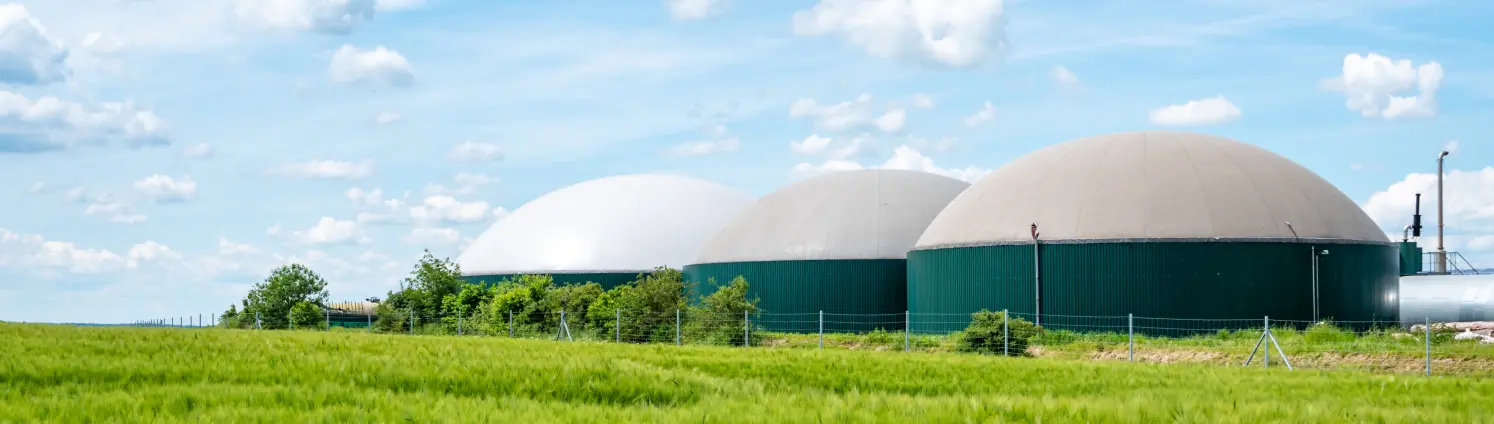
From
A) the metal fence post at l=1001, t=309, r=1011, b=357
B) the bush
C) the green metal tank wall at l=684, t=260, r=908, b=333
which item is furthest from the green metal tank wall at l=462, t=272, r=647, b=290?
the metal fence post at l=1001, t=309, r=1011, b=357

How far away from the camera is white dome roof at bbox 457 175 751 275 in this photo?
59938 mm

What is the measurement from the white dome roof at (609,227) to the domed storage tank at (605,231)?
0.04 m

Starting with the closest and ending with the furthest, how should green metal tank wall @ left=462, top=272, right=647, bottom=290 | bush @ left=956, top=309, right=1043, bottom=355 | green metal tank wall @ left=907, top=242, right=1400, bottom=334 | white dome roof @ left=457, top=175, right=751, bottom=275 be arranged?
bush @ left=956, top=309, right=1043, bottom=355 < green metal tank wall @ left=907, top=242, right=1400, bottom=334 < green metal tank wall @ left=462, top=272, right=647, bottom=290 < white dome roof @ left=457, top=175, right=751, bottom=275

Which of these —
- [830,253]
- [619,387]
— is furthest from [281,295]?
[619,387]

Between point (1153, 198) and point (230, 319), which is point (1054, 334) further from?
point (230, 319)

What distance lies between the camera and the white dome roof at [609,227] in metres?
59.9

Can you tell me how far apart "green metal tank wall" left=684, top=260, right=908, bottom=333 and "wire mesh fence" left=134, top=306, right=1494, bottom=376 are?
109mm

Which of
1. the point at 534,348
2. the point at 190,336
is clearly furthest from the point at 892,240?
the point at 190,336

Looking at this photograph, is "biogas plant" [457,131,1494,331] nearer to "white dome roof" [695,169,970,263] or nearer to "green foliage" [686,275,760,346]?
"white dome roof" [695,169,970,263]

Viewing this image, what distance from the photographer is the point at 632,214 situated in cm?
6312

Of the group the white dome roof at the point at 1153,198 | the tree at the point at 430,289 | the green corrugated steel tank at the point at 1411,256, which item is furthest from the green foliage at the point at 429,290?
the green corrugated steel tank at the point at 1411,256

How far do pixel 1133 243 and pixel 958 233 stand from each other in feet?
17.8

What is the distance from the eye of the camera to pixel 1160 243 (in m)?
36.3

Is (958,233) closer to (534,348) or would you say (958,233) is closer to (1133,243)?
(1133,243)
